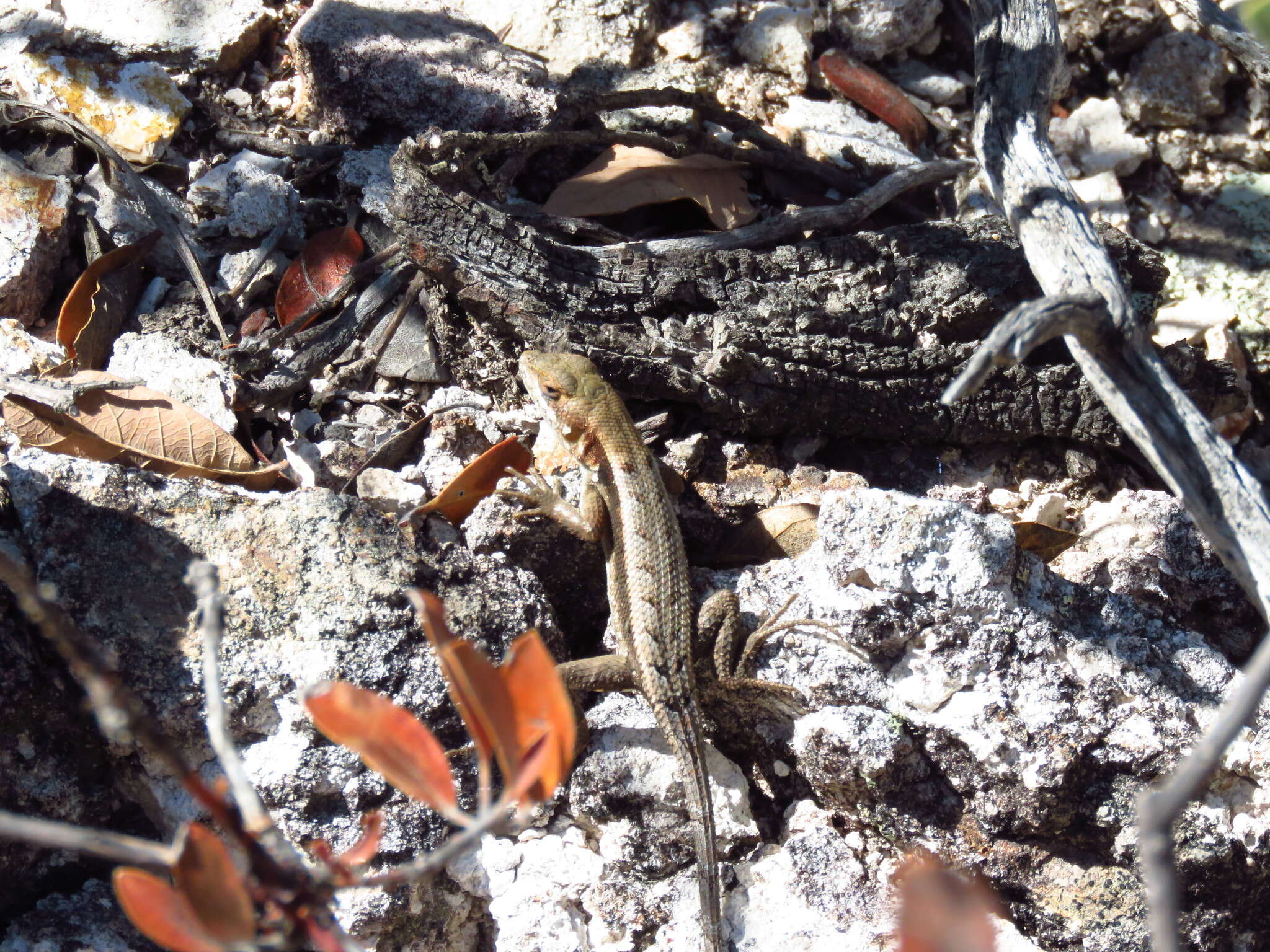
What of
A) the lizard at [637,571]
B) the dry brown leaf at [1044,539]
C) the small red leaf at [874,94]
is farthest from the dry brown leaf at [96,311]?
the dry brown leaf at [1044,539]

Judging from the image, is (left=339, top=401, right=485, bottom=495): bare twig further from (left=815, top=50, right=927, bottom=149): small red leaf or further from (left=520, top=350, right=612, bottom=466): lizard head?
(left=815, top=50, right=927, bottom=149): small red leaf

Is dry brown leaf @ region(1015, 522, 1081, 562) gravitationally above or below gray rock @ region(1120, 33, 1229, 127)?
below

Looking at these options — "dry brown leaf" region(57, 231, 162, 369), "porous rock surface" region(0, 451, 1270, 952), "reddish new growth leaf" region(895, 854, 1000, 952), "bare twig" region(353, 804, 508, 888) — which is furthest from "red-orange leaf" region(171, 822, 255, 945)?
"dry brown leaf" region(57, 231, 162, 369)

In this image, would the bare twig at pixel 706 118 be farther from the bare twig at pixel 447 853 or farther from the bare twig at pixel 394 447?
the bare twig at pixel 447 853

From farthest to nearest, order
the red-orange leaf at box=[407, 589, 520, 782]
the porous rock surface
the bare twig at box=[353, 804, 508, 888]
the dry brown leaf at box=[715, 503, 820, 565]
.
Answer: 1. the dry brown leaf at box=[715, 503, 820, 565]
2. the porous rock surface
3. the red-orange leaf at box=[407, 589, 520, 782]
4. the bare twig at box=[353, 804, 508, 888]

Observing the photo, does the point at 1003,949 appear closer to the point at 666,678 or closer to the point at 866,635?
the point at 866,635
